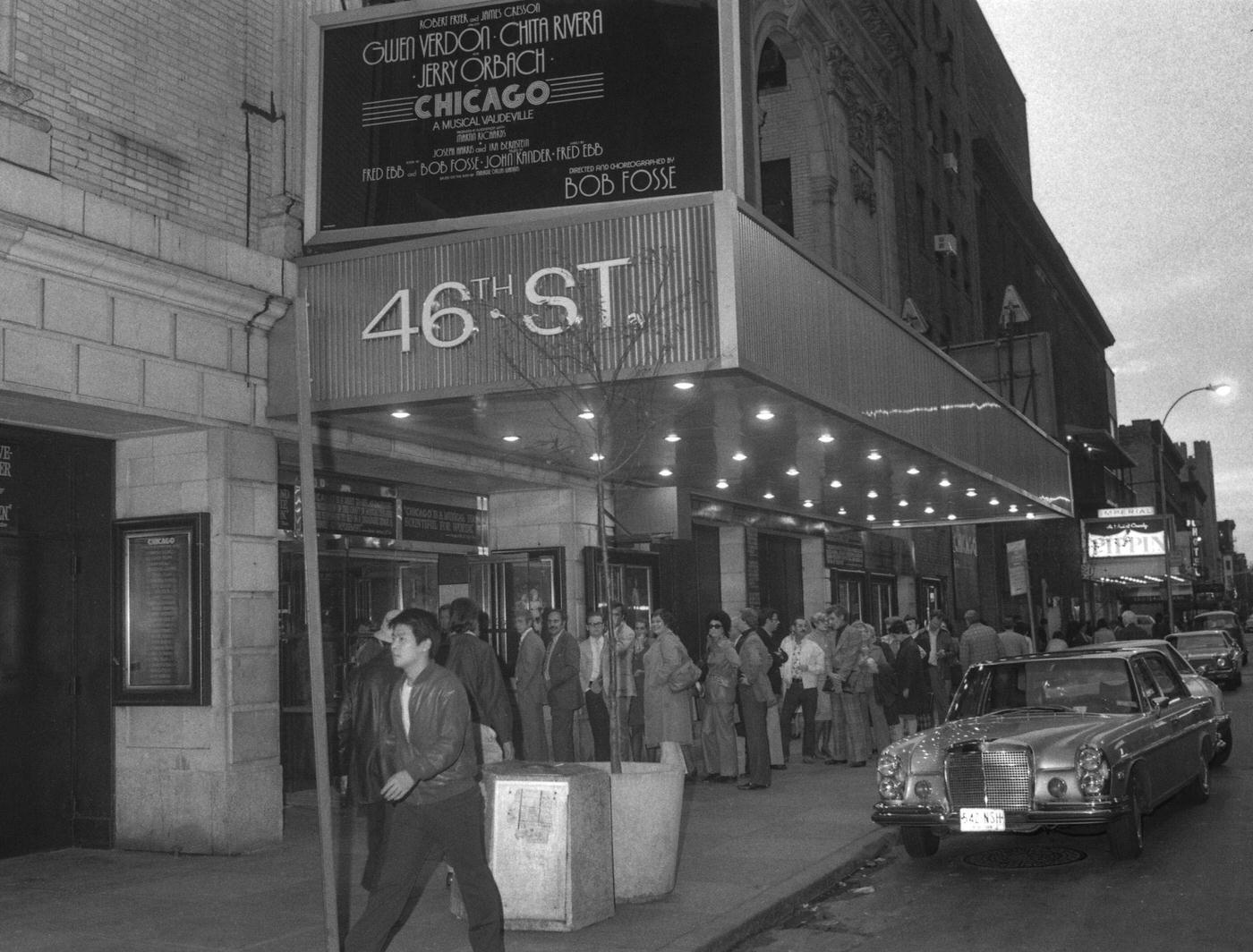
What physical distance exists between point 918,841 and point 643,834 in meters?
2.76

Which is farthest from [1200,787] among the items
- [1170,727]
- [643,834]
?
[643,834]

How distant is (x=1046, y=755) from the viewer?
9234 millimetres

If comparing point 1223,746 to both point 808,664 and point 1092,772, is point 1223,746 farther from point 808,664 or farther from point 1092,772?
point 1092,772

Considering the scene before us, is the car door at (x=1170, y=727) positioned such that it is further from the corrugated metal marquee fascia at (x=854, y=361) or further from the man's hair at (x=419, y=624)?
the man's hair at (x=419, y=624)

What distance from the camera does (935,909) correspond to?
8477 mm

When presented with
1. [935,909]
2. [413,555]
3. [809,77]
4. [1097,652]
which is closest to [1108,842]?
[1097,652]

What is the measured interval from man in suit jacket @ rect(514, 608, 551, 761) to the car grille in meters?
4.97

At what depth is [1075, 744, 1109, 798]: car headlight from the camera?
9.05m

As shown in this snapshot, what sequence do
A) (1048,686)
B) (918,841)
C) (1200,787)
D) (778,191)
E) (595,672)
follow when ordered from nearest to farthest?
(918,841), (1048,686), (1200,787), (595,672), (778,191)

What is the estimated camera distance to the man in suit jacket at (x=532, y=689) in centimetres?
1333

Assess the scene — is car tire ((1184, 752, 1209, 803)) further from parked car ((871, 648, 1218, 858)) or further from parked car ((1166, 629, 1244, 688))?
parked car ((1166, 629, 1244, 688))

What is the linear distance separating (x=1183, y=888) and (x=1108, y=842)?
5.68ft

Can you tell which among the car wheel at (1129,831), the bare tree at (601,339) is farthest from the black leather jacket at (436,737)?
the car wheel at (1129,831)

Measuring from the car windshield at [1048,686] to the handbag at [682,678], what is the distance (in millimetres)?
3198
